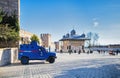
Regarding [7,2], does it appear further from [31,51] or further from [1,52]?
[1,52]

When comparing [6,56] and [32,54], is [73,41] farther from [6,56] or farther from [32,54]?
[6,56]

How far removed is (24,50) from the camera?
101 ft

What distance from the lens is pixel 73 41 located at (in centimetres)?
10025

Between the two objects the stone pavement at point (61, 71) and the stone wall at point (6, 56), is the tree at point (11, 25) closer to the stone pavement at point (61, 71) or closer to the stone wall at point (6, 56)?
the stone wall at point (6, 56)

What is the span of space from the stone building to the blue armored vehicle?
2479 inches

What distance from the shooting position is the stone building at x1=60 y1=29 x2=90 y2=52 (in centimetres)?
9625

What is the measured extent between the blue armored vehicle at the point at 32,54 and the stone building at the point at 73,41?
6297 cm

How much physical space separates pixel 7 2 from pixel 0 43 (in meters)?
6.35

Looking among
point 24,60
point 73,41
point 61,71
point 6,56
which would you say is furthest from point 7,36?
point 73,41

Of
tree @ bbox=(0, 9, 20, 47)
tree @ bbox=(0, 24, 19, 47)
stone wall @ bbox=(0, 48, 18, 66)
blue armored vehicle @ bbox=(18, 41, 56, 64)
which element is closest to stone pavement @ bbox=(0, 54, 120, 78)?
stone wall @ bbox=(0, 48, 18, 66)

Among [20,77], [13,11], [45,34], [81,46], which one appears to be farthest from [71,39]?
[20,77]

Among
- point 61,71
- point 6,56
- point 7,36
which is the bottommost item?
point 61,71

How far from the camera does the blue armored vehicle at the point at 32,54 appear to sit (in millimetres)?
30672

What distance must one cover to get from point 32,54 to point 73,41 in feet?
229
